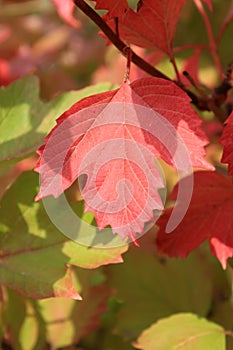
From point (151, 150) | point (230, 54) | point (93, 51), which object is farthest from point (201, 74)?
point (151, 150)

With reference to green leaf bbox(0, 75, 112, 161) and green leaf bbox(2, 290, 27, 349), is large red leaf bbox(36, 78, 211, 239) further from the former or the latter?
green leaf bbox(2, 290, 27, 349)

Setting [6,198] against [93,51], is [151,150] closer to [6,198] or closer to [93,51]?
[6,198]

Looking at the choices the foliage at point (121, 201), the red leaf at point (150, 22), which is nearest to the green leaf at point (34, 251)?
the foliage at point (121, 201)

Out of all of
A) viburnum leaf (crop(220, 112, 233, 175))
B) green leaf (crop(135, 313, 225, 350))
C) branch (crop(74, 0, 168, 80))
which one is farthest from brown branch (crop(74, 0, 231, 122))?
green leaf (crop(135, 313, 225, 350))

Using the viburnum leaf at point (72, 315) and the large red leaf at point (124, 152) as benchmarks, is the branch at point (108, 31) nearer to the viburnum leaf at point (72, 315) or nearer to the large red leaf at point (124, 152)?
the large red leaf at point (124, 152)

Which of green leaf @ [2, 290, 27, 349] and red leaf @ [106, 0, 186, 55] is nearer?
red leaf @ [106, 0, 186, 55]

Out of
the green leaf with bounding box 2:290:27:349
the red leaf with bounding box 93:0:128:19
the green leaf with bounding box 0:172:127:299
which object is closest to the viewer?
the red leaf with bounding box 93:0:128:19
